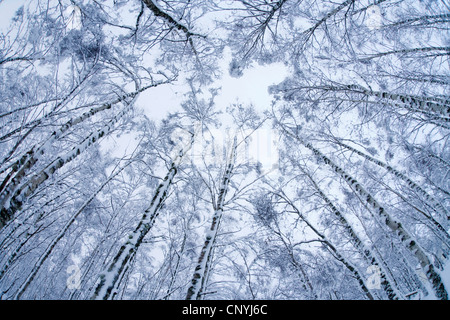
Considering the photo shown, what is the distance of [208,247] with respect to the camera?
4.06 meters

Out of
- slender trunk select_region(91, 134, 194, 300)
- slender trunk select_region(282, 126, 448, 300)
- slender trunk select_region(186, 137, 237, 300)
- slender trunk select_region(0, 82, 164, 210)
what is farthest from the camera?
slender trunk select_region(186, 137, 237, 300)

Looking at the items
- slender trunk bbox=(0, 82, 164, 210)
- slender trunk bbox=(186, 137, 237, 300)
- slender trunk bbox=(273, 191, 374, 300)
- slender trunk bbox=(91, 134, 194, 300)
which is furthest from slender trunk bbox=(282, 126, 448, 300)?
slender trunk bbox=(0, 82, 164, 210)

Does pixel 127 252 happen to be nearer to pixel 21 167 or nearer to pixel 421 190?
pixel 21 167

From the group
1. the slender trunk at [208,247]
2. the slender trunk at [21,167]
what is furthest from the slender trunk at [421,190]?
the slender trunk at [21,167]

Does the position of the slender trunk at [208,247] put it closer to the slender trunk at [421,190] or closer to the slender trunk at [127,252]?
the slender trunk at [127,252]

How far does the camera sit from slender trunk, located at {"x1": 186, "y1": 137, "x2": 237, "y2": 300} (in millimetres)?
3482

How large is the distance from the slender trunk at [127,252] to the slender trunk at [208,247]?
1200mm

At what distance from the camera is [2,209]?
2.72 metres

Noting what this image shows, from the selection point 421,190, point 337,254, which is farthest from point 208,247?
point 421,190

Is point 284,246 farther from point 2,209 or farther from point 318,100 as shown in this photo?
point 2,209

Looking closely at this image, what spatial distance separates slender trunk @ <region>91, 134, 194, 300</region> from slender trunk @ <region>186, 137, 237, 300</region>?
1.20 meters

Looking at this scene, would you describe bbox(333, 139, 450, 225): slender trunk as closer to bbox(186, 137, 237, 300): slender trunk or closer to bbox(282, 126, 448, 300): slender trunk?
bbox(282, 126, 448, 300): slender trunk
